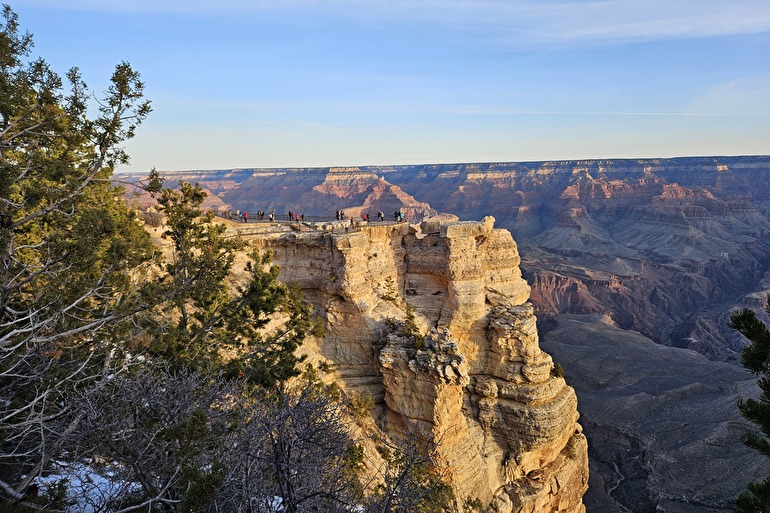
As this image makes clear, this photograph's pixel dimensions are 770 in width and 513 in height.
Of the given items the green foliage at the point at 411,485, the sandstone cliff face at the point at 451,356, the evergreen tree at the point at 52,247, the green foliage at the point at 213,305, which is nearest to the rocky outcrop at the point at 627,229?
the sandstone cliff face at the point at 451,356

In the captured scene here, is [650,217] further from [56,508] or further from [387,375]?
[56,508]

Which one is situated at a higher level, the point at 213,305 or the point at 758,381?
the point at 758,381

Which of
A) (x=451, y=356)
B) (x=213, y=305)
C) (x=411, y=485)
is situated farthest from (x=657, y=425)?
(x=213, y=305)

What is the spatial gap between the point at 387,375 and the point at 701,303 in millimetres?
111619

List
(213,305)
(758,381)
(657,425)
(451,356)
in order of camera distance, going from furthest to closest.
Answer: (657,425)
(451,356)
(213,305)
(758,381)

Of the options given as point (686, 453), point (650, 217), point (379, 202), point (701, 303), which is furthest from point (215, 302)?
point (650, 217)

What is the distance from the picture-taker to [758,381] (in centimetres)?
830

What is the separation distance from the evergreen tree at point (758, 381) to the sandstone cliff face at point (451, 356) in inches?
518

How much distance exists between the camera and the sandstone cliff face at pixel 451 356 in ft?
73.2

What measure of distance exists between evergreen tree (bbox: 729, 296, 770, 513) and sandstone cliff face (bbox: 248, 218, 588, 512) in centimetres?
1315

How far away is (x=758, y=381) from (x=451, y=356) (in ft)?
46.3

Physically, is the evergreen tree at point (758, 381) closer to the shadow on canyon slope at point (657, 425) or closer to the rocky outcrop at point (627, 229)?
the shadow on canyon slope at point (657, 425)

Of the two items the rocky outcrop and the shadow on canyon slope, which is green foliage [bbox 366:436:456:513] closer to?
the shadow on canyon slope

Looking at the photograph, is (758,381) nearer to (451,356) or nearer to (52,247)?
(451,356)
